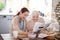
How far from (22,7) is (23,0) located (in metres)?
0.07

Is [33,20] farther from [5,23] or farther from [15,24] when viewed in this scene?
[5,23]

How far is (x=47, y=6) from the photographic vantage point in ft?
5.30

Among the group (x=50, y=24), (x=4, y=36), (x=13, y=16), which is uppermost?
(x=13, y=16)

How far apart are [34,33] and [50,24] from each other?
20 centimetres

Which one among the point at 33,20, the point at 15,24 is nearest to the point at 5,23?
the point at 15,24

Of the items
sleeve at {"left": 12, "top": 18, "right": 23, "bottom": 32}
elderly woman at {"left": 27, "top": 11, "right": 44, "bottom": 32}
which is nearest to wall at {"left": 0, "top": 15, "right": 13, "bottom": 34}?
sleeve at {"left": 12, "top": 18, "right": 23, "bottom": 32}

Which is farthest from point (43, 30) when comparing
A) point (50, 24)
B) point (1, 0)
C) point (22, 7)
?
point (1, 0)

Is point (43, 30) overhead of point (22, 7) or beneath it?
beneath

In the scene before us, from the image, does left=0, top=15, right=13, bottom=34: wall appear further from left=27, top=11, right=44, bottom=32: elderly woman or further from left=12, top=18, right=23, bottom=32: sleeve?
left=27, top=11, right=44, bottom=32: elderly woman

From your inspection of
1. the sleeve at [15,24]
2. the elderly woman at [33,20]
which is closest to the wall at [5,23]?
the sleeve at [15,24]

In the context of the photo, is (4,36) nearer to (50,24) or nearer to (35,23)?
(35,23)

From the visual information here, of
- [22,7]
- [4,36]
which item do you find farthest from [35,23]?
[4,36]

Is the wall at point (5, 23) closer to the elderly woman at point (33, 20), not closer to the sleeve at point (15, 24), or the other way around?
the sleeve at point (15, 24)

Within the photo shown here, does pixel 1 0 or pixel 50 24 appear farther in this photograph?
pixel 50 24
